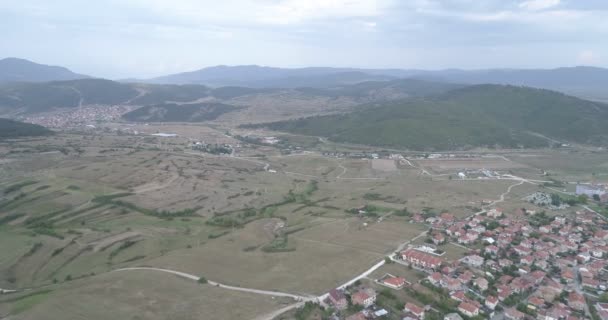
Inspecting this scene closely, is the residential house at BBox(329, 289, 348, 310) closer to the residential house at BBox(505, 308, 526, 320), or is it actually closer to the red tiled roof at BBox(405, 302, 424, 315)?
the red tiled roof at BBox(405, 302, 424, 315)

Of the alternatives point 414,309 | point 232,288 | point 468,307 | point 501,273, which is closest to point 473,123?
point 501,273

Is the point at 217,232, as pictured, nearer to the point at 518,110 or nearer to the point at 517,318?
the point at 517,318

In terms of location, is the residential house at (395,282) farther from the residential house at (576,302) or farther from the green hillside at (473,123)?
the green hillside at (473,123)

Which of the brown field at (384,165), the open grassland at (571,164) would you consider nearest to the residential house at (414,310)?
the brown field at (384,165)

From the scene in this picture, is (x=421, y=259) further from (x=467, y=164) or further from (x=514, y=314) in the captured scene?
(x=467, y=164)

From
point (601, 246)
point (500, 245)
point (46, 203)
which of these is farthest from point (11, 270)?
point (601, 246)

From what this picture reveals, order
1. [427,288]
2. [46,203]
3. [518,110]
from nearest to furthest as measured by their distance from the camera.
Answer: [427,288] → [46,203] → [518,110]

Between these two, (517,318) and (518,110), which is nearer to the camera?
(517,318)
